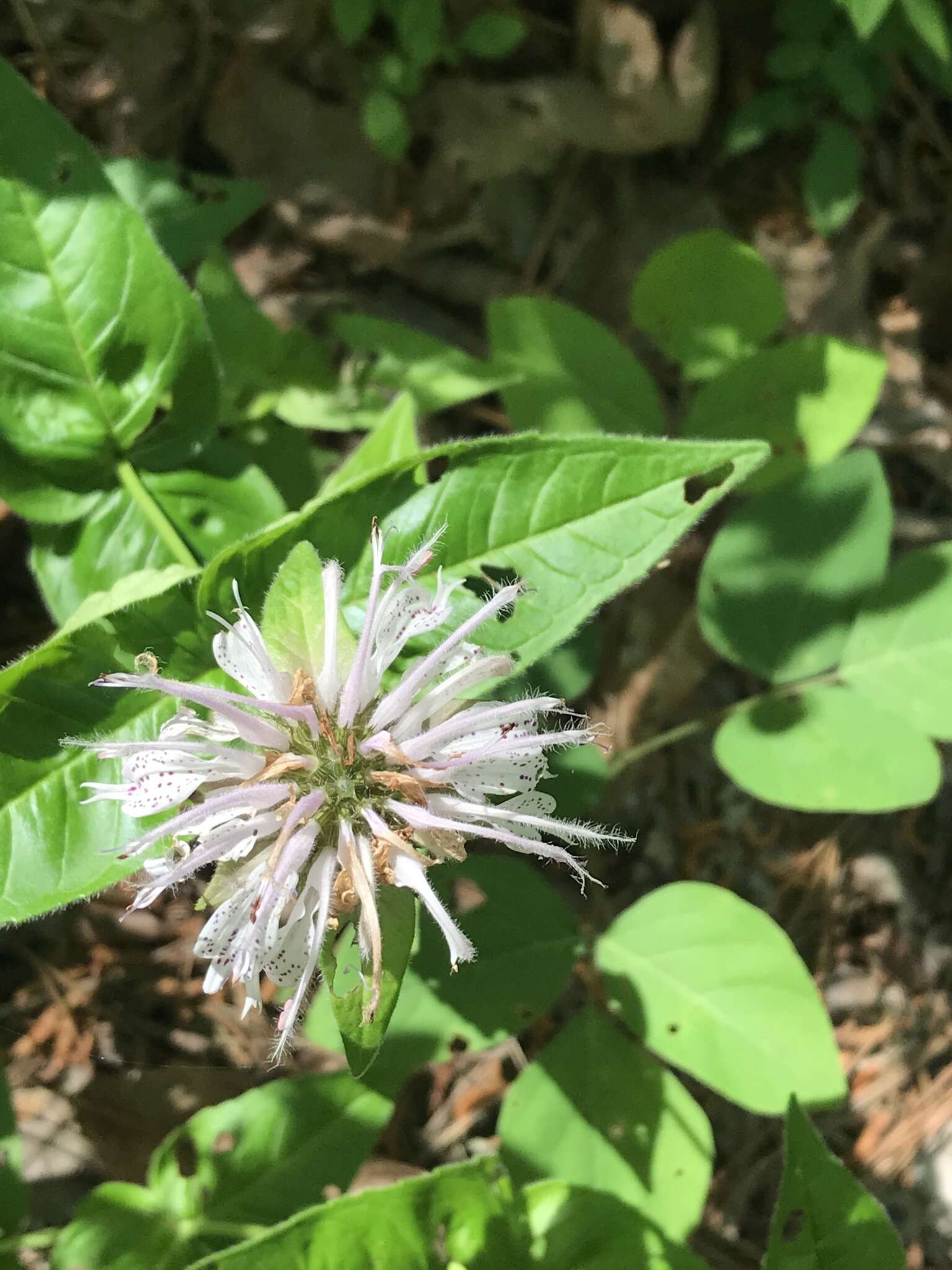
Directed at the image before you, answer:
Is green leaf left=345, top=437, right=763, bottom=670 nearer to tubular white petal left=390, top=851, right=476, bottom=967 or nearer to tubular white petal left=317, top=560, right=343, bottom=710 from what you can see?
tubular white petal left=317, top=560, right=343, bottom=710

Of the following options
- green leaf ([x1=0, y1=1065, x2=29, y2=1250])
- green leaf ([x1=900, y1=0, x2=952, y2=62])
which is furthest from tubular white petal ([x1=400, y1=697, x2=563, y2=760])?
green leaf ([x1=900, y1=0, x2=952, y2=62])

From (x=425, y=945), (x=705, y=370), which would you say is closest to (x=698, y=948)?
(x=425, y=945)

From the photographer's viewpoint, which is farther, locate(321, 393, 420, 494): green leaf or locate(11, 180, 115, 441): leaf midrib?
locate(321, 393, 420, 494): green leaf

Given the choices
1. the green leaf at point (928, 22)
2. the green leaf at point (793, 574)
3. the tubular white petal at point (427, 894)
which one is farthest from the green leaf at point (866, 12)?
the tubular white petal at point (427, 894)

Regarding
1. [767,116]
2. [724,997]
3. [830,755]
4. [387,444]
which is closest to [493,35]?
[767,116]

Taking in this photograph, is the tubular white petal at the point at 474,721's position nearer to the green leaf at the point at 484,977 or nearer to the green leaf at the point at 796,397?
the green leaf at the point at 484,977
